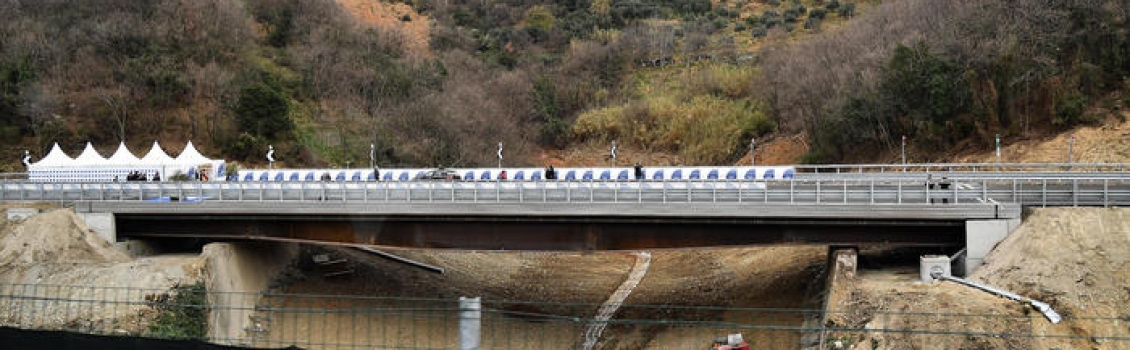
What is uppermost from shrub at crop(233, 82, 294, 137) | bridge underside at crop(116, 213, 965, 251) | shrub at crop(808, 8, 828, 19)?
shrub at crop(808, 8, 828, 19)

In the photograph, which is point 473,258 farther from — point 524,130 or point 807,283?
point 524,130

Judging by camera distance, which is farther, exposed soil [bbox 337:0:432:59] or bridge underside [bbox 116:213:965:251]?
exposed soil [bbox 337:0:432:59]

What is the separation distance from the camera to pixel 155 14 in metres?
85.1

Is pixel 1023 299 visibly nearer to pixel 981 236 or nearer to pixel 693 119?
pixel 981 236

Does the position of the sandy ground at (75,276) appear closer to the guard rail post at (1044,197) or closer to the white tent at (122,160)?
the white tent at (122,160)

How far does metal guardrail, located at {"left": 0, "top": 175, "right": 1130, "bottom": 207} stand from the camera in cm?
2967

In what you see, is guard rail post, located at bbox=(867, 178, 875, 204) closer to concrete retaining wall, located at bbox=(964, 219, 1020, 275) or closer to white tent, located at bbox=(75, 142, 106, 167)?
concrete retaining wall, located at bbox=(964, 219, 1020, 275)


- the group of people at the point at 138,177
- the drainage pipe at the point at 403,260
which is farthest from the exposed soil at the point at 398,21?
the drainage pipe at the point at 403,260

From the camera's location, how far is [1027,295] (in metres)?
24.7

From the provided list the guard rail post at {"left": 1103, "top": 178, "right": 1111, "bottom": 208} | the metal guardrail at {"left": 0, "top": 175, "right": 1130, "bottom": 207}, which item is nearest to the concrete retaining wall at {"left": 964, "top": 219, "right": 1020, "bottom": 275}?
the metal guardrail at {"left": 0, "top": 175, "right": 1130, "bottom": 207}

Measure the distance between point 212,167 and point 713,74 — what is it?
50.8m

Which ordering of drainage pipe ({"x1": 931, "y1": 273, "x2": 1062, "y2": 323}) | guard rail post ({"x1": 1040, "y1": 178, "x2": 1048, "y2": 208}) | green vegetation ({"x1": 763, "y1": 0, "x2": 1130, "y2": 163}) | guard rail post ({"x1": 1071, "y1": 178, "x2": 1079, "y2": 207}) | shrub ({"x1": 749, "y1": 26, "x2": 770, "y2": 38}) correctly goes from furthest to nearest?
shrub ({"x1": 749, "y1": 26, "x2": 770, "y2": 38})
green vegetation ({"x1": 763, "y1": 0, "x2": 1130, "y2": 163})
guard rail post ({"x1": 1040, "y1": 178, "x2": 1048, "y2": 208})
guard rail post ({"x1": 1071, "y1": 178, "x2": 1079, "y2": 207})
drainage pipe ({"x1": 931, "y1": 273, "x2": 1062, "y2": 323})

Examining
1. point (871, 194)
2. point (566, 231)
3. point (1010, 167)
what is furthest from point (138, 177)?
point (1010, 167)

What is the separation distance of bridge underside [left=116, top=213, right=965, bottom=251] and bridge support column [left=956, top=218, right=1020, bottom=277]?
67 centimetres
